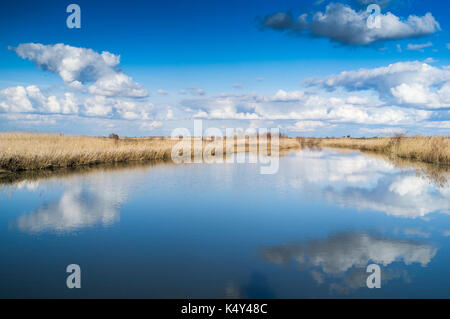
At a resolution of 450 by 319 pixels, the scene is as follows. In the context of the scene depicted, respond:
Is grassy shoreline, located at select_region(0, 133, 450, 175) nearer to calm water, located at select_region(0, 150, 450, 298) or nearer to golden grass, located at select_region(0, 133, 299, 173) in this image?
golden grass, located at select_region(0, 133, 299, 173)

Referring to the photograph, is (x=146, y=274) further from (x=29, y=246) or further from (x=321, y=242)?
(x=321, y=242)

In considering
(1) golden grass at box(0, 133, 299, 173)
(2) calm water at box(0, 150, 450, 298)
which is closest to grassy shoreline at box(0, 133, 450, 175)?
(1) golden grass at box(0, 133, 299, 173)

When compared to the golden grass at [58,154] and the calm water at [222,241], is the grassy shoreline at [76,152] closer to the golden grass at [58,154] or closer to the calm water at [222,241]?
the golden grass at [58,154]

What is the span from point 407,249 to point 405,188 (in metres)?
6.42

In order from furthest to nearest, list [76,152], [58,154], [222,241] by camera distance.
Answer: [76,152]
[58,154]
[222,241]

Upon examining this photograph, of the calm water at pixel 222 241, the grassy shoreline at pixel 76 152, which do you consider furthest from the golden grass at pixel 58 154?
the calm water at pixel 222 241

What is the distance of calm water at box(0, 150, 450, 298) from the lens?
149 inches

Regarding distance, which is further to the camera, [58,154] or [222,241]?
[58,154]

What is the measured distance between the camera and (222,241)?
538cm

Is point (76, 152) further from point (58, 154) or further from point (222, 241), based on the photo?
point (222, 241)

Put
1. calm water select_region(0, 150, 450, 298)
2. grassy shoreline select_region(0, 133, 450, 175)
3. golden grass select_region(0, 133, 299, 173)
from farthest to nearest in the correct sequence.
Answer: grassy shoreline select_region(0, 133, 450, 175), golden grass select_region(0, 133, 299, 173), calm water select_region(0, 150, 450, 298)

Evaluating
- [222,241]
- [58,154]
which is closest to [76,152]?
[58,154]

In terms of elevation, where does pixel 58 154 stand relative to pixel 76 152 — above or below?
below
